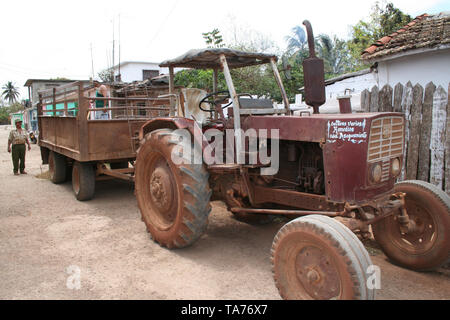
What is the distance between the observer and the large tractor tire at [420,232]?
3.68 metres

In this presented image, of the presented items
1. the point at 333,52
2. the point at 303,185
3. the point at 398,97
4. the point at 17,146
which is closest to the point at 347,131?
the point at 303,185

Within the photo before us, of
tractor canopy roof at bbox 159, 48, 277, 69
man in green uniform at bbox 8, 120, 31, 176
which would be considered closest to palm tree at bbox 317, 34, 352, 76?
man in green uniform at bbox 8, 120, 31, 176

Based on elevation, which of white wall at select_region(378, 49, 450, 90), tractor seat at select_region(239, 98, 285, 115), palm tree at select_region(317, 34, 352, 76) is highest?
palm tree at select_region(317, 34, 352, 76)

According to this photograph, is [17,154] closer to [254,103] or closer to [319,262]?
[254,103]

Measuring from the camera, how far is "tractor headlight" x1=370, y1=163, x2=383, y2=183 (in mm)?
3371

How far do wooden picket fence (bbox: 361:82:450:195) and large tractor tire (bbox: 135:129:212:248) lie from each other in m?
3.10

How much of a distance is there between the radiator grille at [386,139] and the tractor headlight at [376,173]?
0.19 ft

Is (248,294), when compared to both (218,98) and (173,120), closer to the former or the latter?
(173,120)

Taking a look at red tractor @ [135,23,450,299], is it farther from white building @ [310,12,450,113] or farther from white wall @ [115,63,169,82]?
white wall @ [115,63,169,82]

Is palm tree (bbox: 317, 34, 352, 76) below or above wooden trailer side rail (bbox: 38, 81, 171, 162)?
above

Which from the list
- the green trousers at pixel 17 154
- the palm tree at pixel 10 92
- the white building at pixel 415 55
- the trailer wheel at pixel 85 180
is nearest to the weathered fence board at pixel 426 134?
the white building at pixel 415 55

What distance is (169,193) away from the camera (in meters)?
4.50

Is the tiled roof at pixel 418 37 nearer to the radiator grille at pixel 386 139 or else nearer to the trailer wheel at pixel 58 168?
the radiator grille at pixel 386 139

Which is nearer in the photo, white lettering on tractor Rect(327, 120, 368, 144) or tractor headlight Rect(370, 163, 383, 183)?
white lettering on tractor Rect(327, 120, 368, 144)
